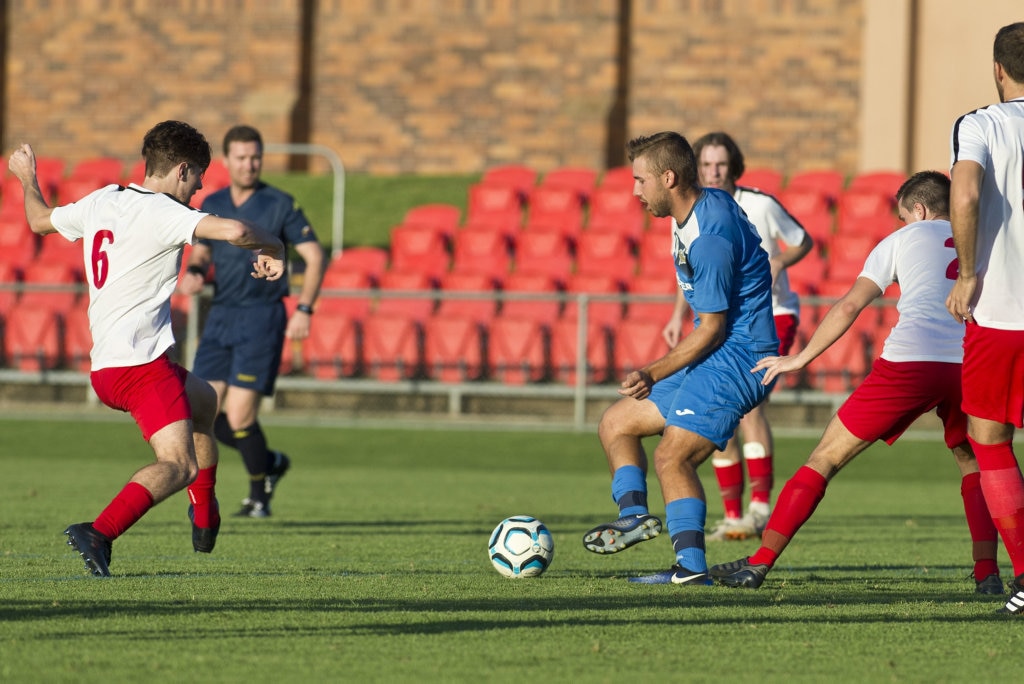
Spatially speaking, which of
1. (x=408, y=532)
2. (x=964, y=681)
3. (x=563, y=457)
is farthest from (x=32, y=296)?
(x=964, y=681)

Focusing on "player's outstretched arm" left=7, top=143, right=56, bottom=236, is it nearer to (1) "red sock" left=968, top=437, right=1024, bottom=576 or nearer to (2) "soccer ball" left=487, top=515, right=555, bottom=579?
(2) "soccer ball" left=487, top=515, right=555, bottom=579

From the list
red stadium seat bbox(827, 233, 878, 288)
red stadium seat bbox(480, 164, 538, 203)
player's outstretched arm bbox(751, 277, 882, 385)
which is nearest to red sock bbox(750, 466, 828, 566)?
player's outstretched arm bbox(751, 277, 882, 385)

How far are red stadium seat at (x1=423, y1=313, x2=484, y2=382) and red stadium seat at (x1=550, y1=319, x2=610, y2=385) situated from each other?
2.53 feet

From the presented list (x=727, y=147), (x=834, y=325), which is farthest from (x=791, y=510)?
(x=727, y=147)

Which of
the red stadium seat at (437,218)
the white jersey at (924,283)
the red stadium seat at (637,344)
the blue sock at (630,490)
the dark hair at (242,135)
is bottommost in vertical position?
the blue sock at (630,490)

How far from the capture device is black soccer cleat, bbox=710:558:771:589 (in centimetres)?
589

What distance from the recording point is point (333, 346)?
15477 mm

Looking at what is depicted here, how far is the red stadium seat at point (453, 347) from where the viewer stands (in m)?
15.2

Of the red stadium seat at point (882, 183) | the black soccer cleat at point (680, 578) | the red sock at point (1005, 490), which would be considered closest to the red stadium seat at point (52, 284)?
the red stadium seat at point (882, 183)

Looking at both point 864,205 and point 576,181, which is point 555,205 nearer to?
point 576,181

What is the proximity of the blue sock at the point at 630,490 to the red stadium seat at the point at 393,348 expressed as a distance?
929cm

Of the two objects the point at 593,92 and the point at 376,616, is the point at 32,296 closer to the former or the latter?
the point at 593,92

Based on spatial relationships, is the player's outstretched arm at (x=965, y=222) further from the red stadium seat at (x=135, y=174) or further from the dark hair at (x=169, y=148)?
the red stadium seat at (x=135, y=174)

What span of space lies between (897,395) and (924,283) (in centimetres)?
45
